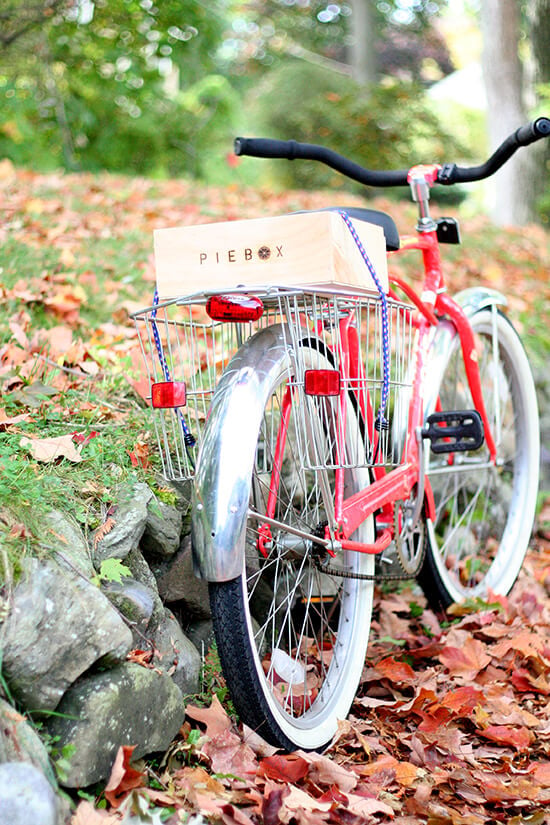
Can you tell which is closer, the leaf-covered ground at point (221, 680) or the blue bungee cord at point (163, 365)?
the leaf-covered ground at point (221, 680)

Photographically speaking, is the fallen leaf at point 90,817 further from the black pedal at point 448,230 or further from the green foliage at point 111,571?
the black pedal at point 448,230

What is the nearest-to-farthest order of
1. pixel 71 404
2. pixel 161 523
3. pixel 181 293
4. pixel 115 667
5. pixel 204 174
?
pixel 115 667 → pixel 181 293 → pixel 161 523 → pixel 71 404 → pixel 204 174

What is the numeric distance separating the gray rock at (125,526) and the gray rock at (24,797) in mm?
576

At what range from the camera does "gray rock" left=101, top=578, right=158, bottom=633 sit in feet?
6.33

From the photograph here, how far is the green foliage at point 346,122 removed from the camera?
38.9 feet

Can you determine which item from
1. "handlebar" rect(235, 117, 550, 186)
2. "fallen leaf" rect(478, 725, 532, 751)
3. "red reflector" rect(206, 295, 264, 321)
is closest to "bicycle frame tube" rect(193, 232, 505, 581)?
"red reflector" rect(206, 295, 264, 321)

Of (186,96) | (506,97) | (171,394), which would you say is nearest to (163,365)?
(171,394)

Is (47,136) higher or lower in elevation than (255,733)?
higher

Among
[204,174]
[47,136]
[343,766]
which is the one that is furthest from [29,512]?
[204,174]

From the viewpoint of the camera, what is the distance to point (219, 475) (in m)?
1.84

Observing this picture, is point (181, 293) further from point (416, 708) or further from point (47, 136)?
point (47, 136)

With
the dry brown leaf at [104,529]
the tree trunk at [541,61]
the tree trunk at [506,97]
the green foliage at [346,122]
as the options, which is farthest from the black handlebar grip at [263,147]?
the green foliage at [346,122]

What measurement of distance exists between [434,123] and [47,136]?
6.14 meters

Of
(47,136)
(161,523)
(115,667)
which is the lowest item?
(115,667)
